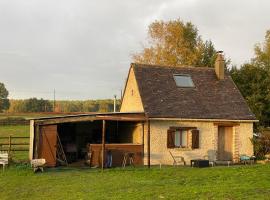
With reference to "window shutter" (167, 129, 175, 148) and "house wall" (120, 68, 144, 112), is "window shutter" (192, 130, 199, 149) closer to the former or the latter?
"window shutter" (167, 129, 175, 148)

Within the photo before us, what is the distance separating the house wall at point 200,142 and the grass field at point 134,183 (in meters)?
3.27

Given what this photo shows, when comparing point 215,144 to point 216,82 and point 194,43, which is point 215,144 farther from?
point 194,43

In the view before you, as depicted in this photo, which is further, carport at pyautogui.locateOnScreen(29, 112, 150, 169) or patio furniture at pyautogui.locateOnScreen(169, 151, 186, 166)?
patio furniture at pyautogui.locateOnScreen(169, 151, 186, 166)

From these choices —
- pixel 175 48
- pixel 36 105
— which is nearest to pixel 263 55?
pixel 175 48

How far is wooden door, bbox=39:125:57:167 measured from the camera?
72.0 ft

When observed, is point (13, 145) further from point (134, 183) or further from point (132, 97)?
point (134, 183)

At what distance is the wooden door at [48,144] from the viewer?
22.0 m

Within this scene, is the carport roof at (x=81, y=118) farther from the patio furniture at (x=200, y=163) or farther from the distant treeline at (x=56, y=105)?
the distant treeline at (x=56, y=105)

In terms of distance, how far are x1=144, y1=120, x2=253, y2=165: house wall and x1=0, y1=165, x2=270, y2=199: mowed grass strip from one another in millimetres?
3493

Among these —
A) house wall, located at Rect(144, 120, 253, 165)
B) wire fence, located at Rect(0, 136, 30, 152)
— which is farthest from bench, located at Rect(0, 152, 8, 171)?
house wall, located at Rect(144, 120, 253, 165)

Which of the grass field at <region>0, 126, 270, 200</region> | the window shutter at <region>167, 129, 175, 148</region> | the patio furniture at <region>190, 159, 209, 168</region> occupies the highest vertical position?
the window shutter at <region>167, 129, 175, 148</region>

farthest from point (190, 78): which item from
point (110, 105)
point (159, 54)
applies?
point (110, 105)

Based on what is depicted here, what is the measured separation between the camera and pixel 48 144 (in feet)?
72.6

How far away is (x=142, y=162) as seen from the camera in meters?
23.2
